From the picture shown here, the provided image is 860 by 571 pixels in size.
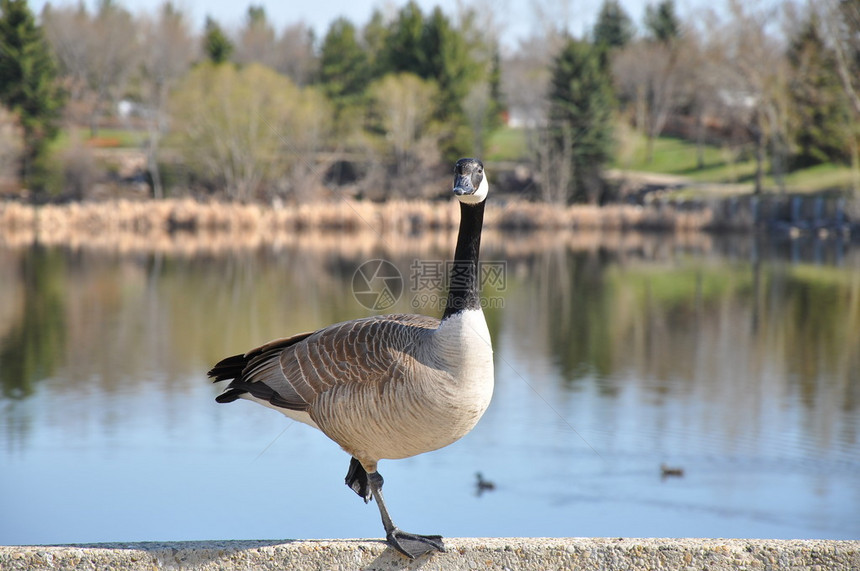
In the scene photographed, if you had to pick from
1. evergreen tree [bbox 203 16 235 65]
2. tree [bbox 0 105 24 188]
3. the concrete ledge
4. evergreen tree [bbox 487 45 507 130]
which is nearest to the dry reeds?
tree [bbox 0 105 24 188]

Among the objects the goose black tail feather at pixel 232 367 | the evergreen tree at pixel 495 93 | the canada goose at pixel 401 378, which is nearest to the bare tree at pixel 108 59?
the evergreen tree at pixel 495 93

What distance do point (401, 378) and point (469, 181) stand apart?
0.91 metres

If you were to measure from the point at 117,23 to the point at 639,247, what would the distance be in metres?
53.3

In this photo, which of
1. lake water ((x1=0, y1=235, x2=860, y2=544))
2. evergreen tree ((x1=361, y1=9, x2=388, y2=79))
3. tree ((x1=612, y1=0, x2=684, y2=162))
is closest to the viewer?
lake water ((x1=0, y1=235, x2=860, y2=544))

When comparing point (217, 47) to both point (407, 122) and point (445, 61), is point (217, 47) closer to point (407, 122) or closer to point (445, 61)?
point (407, 122)

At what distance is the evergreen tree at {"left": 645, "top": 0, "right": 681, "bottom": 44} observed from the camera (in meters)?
62.3

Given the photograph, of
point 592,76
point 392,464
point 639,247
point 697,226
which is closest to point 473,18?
point 592,76

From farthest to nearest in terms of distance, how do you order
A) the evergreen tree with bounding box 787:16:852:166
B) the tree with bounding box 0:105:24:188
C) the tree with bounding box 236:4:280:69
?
the tree with bounding box 236:4:280:69 < the tree with bounding box 0:105:24:188 < the evergreen tree with bounding box 787:16:852:166

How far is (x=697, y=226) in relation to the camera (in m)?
39.7

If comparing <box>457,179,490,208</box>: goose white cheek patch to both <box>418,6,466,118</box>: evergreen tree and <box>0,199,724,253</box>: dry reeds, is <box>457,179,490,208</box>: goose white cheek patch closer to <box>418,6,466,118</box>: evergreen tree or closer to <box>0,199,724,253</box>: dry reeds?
<box>0,199,724,253</box>: dry reeds

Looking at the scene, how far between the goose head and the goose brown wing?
65 cm

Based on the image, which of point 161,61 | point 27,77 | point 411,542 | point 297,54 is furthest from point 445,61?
point 411,542

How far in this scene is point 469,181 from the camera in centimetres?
363

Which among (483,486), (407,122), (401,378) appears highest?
(407,122)
